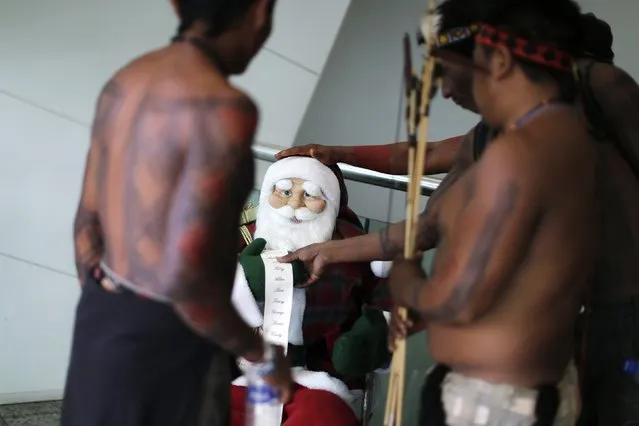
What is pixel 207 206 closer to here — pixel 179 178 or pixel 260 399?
pixel 179 178

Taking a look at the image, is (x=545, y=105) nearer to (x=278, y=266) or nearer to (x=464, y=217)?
(x=464, y=217)

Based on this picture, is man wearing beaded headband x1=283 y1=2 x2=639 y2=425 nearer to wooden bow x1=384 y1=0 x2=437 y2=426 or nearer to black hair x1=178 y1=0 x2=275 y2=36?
wooden bow x1=384 y1=0 x2=437 y2=426

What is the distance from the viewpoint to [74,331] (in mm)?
784

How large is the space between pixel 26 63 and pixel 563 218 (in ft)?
5.14

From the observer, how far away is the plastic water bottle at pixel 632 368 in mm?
971

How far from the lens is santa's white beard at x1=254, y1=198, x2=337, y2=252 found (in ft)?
4.82

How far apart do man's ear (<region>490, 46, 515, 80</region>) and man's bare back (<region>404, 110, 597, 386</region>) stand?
0.06 meters

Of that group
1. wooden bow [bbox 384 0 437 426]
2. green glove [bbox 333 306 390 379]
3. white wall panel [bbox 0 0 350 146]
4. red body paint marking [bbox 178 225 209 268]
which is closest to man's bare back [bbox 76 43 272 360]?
red body paint marking [bbox 178 225 209 268]

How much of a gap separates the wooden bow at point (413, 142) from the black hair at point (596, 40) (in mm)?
245

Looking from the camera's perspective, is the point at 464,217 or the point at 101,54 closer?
the point at 464,217

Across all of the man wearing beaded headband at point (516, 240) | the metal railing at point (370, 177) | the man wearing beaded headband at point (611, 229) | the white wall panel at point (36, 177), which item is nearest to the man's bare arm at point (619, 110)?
the man wearing beaded headband at point (611, 229)

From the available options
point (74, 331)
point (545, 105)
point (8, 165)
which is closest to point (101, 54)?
point (8, 165)

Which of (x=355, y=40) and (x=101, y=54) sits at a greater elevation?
(x=355, y=40)

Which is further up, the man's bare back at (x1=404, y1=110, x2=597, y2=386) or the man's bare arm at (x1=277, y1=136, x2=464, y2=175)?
the man's bare arm at (x1=277, y1=136, x2=464, y2=175)
